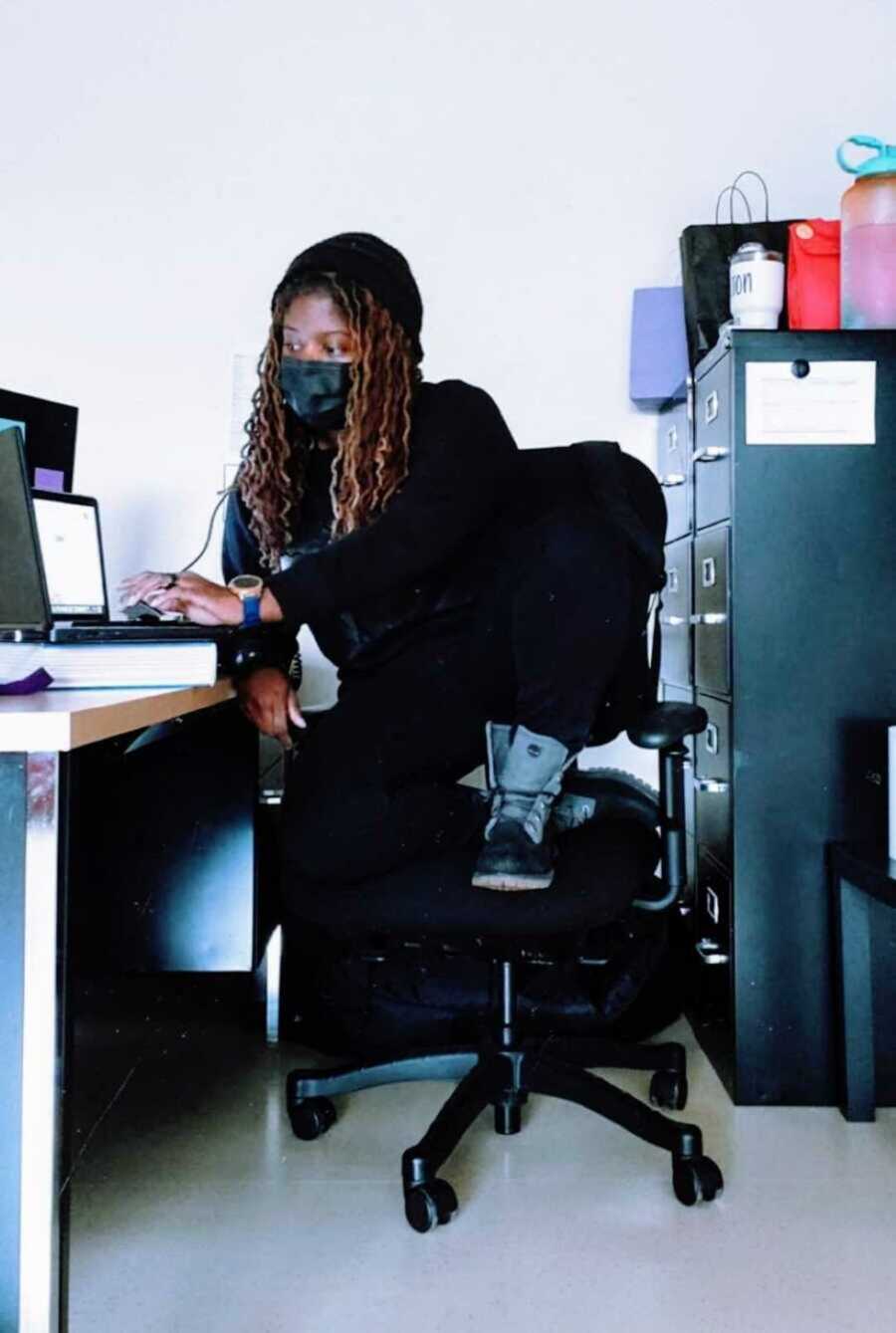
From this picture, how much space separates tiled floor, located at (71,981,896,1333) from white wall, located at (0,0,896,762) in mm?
1302

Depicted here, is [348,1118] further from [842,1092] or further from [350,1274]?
[842,1092]

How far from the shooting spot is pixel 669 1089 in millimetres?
1722

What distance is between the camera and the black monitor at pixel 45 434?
1844mm

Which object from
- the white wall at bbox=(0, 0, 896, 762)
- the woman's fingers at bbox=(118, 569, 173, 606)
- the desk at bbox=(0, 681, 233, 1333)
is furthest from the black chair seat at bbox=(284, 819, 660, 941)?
the white wall at bbox=(0, 0, 896, 762)

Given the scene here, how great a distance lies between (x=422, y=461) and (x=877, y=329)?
0.72 metres

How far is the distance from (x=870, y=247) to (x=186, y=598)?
46.2 inches

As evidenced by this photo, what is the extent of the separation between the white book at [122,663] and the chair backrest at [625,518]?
1.86 feet

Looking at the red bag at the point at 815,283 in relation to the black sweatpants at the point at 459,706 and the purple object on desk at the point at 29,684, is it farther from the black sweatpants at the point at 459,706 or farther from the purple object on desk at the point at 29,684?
the purple object on desk at the point at 29,684

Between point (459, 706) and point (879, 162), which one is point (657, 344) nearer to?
point (879, 162)

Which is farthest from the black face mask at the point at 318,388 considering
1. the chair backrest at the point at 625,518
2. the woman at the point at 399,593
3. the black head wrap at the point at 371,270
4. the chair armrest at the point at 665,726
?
the chair armrest at the point at 665,726

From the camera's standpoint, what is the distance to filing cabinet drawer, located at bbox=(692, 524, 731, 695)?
1843 mm

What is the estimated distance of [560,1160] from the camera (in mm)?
1566

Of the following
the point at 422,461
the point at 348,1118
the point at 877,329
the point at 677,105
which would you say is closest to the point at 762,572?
the point at 877,329

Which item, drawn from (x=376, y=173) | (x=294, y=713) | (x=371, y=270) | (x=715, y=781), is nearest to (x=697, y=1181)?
(x=715, y=781)
